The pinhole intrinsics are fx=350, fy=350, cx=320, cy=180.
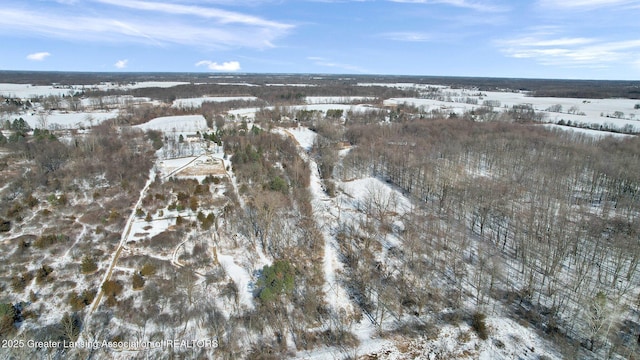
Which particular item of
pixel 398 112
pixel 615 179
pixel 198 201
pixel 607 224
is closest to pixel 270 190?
pixel 198 201

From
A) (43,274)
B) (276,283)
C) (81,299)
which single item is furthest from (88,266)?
(276,283)

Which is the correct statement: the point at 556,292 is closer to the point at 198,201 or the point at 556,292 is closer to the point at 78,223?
the point at 198,201

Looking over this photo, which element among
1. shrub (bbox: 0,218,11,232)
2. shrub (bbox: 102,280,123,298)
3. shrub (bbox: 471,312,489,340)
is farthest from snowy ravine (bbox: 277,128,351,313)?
shrub (bbox: 0,218,11,232)

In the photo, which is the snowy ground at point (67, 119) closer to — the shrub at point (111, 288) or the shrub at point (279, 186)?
the shrub at point (279, 186)

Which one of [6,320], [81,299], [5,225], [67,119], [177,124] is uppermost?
[67,119]

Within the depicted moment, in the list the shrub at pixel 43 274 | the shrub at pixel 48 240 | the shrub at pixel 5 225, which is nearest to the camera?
the shrub at pixel 43 274

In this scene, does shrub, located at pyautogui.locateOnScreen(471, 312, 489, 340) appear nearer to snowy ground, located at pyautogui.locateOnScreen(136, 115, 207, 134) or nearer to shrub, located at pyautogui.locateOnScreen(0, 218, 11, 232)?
A: shrub, located at pyautogui.locateOnScreen(0, 218, 11, 232)

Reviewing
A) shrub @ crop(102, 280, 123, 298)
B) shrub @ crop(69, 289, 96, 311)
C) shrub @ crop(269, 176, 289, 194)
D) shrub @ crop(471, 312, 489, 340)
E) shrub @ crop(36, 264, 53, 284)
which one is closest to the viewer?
shrub @ crop(471, 312, 489, 340)

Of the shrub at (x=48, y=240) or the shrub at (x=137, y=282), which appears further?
the shrub at (x=48, y=240)

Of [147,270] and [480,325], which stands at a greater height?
[147,270]

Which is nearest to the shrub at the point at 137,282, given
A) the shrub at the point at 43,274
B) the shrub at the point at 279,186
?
the shrub at the point at 43,274

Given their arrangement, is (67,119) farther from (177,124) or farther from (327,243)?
(327,243)

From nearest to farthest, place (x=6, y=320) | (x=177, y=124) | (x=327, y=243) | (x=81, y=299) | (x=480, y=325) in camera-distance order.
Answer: (x=6, y=320), (x=480, y=325), (x=81, y=299), (x=327, y=243), (x=177, y=124)
